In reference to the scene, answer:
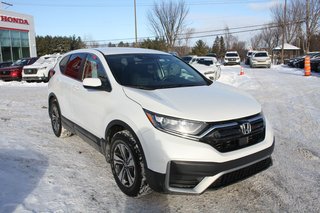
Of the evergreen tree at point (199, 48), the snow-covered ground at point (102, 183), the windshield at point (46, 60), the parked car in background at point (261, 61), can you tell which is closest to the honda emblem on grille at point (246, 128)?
the snow-covered ground at point (102, 183)

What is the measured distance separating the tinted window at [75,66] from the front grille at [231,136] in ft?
8.71

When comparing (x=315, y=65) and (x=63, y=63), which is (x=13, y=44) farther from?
(x=63, y=63)

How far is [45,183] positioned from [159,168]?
168 centimetres

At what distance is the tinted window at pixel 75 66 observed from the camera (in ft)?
16.0

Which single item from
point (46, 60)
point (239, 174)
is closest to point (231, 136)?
point (239, 174)

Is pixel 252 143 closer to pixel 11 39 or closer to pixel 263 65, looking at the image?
pixel 263 65

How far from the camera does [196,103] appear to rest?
325 centimetres

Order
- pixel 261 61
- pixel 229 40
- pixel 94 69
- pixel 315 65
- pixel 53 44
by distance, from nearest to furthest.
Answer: pixel 94 69, pixel 315 65, pixel 261 61, pixel 53 44, pixel 229 40

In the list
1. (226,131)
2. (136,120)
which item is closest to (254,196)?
(226,131)

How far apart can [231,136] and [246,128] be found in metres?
0.24

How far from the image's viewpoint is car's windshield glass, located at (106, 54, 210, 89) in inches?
154

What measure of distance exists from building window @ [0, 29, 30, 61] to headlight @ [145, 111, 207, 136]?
33.5 metres

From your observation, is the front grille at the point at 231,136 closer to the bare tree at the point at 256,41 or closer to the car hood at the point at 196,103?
the car hood at the point at 196,103

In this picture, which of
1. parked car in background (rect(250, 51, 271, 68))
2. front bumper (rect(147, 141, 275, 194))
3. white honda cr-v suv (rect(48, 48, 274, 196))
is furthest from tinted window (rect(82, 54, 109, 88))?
parked car in background (rect(250, 51, 271, 68))
